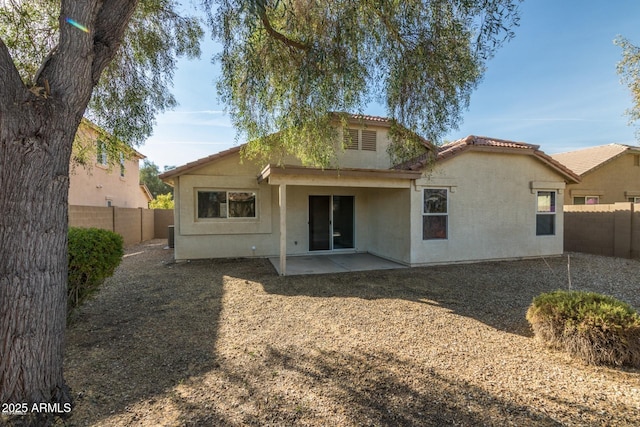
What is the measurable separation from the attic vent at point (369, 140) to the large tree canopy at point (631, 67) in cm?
751

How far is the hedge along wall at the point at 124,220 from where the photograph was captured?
10383 mm

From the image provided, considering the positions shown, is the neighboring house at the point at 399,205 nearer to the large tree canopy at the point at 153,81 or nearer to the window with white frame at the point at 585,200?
the large tree canopy at the point at 153,81

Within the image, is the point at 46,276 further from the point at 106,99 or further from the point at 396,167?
the point at 396,167

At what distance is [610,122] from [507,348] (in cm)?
1183

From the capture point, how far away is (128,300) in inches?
233

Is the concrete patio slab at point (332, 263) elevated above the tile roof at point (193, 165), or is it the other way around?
the tile roof at point (193, 165)

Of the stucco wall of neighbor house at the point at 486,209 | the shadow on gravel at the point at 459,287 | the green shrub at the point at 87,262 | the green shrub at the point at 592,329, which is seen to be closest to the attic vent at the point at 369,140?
the stucco wall of neighbor house at the point at 486,209

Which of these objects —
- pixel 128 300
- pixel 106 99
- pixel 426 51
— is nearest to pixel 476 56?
pixel 426 51

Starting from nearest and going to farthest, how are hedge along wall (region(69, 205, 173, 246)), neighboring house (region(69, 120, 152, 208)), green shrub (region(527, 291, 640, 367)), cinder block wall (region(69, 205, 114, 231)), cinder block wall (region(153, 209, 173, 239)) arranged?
green shrub (region(527, 291, 640, 367))
neighboring house (region(69, 120, 152, 208))
cinder block wall (region(69, 205, 114, 231))
hedge along wall (region(69, 205, 173, 246))
cinder block wall (region(153, 209, 173, 239))

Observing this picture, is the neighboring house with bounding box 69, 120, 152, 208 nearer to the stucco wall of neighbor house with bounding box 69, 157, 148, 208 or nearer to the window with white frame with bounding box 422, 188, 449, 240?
the stucco wall of neighbor house with bounding box 69, 157, 148, 208

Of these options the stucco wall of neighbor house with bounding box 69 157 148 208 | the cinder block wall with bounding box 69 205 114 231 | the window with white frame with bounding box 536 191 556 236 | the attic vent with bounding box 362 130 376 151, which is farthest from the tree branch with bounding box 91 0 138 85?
the window with white frame with bounding box 536 191 556 236

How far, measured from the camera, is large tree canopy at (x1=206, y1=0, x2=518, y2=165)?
4676 millimetres

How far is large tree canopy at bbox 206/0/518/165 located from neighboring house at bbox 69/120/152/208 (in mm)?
3441

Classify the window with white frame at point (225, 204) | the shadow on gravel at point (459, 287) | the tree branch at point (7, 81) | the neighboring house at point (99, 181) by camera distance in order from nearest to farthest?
the tree branch at point (7, 81) → the shadow on gravel at point (459, 287) → the neighboring house at point (99, 181) → the window with white frame at point (225, 204)
